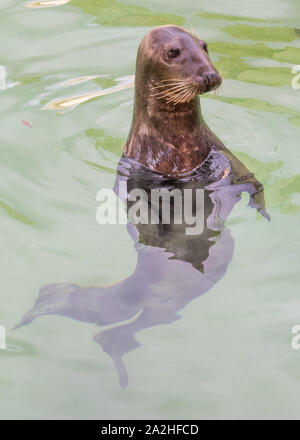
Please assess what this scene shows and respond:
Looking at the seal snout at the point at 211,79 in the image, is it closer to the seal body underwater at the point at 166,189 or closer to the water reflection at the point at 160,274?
the seal body underwater at the point at 166,189

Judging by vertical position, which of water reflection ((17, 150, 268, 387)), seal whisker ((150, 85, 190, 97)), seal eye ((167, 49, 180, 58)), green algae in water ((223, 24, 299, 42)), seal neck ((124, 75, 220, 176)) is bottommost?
water reflection ((17, 150, 268, 387))

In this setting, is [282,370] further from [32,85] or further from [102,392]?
[32,85]

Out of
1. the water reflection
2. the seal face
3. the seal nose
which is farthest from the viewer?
the seal face

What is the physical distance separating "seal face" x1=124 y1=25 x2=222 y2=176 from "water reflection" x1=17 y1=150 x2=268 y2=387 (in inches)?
7.7

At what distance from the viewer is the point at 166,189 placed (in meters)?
4.99

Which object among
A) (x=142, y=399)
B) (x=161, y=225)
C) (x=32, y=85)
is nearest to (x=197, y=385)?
(x=142, y=399)

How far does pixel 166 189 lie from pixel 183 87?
751 millimetres

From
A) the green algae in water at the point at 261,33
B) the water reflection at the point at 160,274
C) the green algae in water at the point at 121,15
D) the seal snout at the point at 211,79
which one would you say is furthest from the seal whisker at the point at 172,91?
the green algae in water at the point at 121,15

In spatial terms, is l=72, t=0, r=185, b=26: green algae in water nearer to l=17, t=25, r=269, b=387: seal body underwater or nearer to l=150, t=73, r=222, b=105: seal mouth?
l=17, t=25, r=269, b=387: seal body underwater

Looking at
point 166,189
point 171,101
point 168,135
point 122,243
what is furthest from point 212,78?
point 122,243

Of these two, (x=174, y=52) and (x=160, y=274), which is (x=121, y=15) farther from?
(x=160, y=274)

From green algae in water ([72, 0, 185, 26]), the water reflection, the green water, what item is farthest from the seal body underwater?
green algae in water ([72, 0, 185, 26])

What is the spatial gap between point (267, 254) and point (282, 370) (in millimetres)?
974

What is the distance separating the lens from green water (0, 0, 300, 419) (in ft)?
13.2
